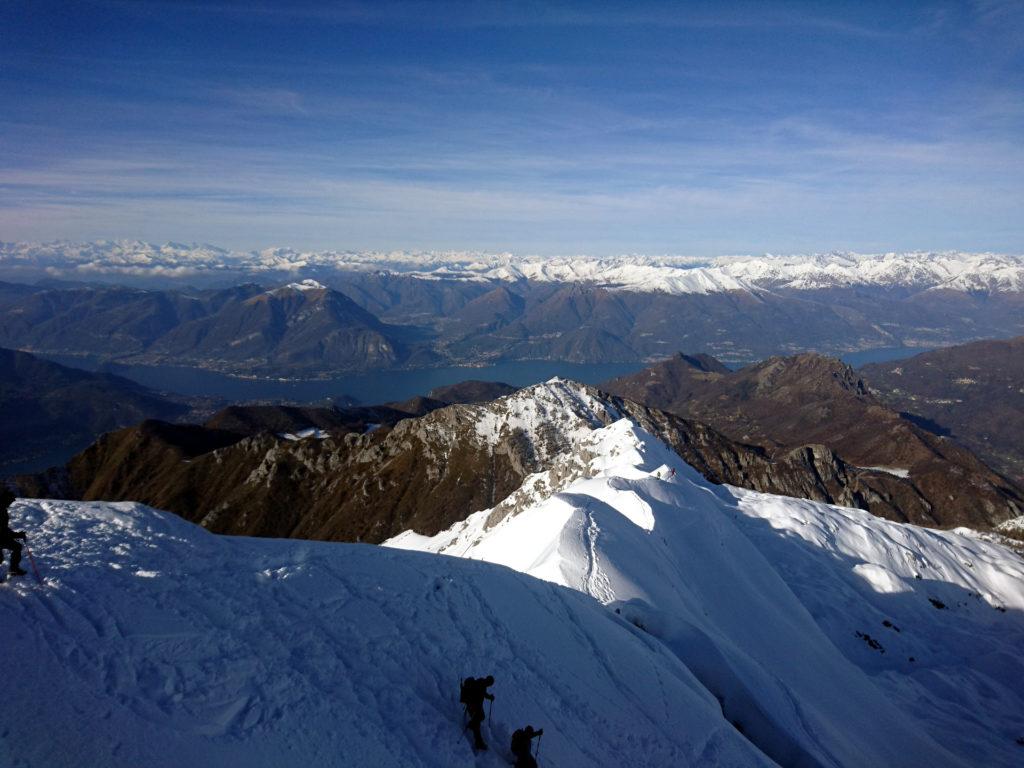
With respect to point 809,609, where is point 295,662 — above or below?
above

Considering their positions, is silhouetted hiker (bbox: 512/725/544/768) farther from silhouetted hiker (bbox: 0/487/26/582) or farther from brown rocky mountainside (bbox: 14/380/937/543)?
brown rocky mountainside (bbox: 14/380/937/543)

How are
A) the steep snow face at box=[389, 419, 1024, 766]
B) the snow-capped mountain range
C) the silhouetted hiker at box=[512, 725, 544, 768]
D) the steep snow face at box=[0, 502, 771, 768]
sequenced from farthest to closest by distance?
the steep snow face at box=[389, 419, 1024, 766] → the silhouetted hiker at box=[512, 725, 544, 768] → the snow-capped mountain range → the steep snow face at box=[0, 502, 771, 768]

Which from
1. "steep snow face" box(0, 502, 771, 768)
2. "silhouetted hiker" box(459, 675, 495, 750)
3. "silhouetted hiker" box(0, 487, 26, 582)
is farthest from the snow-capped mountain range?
"silhouetted hiker" box(0, 487, 26, 582)

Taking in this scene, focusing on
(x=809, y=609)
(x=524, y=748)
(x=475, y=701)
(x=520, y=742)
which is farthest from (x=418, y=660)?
(x=809, y=609)

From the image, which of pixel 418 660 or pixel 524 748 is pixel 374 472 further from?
pixel 524 748

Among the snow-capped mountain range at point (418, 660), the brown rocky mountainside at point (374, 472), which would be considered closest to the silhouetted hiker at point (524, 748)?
the snow-capped mountain range at point (418, 660)

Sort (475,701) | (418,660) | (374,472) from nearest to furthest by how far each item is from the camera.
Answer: (475,701) < (418,660) < (374,472)

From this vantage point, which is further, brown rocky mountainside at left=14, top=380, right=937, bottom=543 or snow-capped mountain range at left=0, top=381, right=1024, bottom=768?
brown rocky mountainside at left=14, top=380, right=937, bottom=543

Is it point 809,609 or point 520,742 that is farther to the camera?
point 809,609
